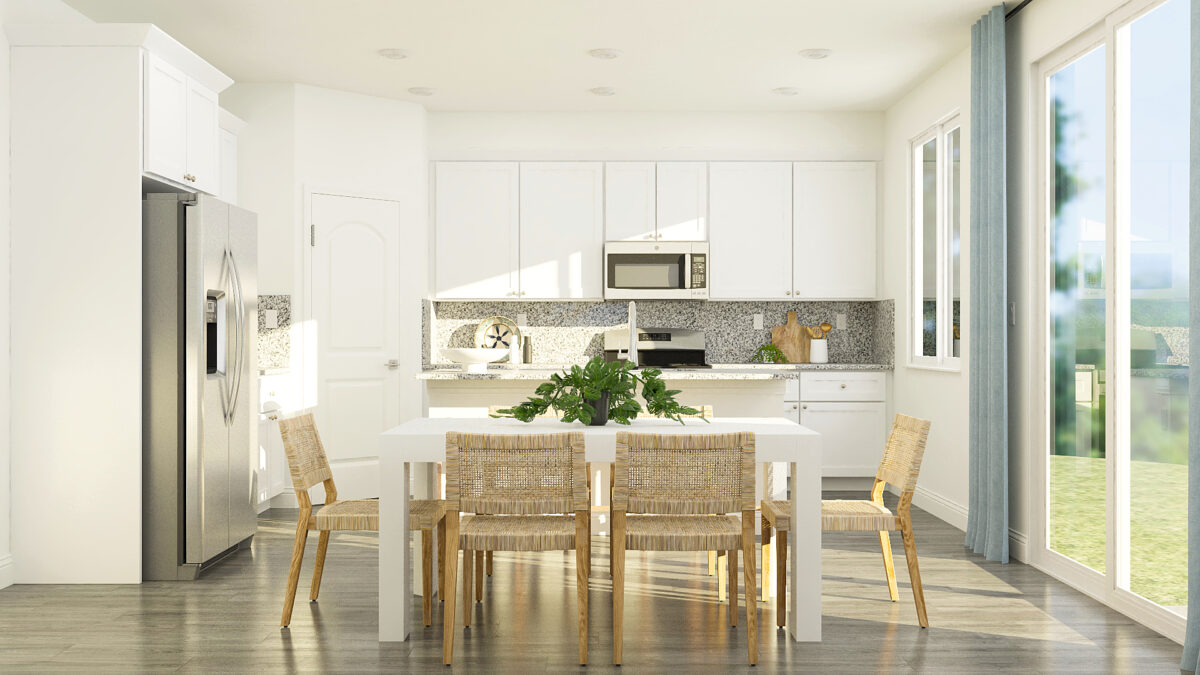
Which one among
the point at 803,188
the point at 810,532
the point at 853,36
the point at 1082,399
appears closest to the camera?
the point at 810,532

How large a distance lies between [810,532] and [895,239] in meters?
3.81

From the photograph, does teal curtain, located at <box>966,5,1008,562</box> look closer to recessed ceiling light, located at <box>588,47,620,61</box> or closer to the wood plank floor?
the wood plank floor

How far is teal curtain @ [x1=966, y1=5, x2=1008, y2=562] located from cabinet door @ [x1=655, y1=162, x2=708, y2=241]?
7.74 ft

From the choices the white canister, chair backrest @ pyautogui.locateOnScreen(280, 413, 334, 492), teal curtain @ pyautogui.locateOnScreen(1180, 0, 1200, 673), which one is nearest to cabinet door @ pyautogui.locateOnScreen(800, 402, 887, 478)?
the white canister

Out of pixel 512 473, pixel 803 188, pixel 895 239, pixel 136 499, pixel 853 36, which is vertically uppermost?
pixel 853 36

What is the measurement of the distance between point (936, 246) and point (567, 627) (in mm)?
3697

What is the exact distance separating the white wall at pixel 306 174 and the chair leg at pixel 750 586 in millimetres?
3675

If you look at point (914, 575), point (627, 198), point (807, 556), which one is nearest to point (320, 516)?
point (807, 556)

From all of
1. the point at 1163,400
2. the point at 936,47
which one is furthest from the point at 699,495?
the point at 936,47

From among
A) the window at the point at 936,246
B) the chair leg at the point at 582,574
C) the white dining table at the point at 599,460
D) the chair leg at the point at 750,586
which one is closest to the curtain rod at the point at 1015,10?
the window at the point at 936,246

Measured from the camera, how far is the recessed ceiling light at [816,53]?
5.41 meters

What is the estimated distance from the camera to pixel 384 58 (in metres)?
5.54

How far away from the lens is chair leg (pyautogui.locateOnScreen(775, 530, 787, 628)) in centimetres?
350

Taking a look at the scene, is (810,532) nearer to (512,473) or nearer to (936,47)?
(512,473)
